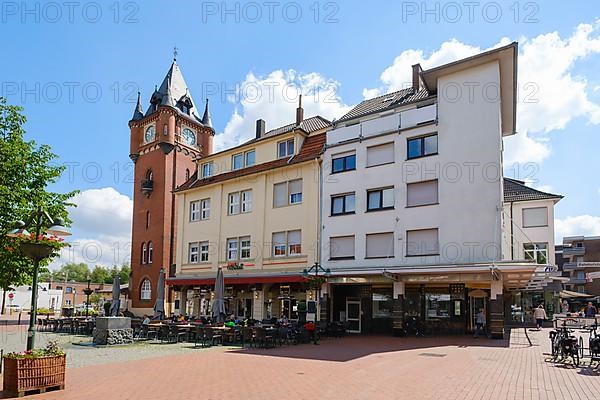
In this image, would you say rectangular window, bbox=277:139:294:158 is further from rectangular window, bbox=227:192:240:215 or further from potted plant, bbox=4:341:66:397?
potted plant, bbox=4:341:66:397

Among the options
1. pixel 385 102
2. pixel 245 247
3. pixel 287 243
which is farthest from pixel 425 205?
pixel 245 247

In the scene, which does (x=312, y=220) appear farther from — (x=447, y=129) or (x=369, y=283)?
(x=447, y=129)

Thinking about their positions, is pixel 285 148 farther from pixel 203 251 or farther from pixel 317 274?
pixel 317 274

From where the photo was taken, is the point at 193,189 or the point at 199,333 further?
the point at 193,189

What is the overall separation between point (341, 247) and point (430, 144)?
678 cm

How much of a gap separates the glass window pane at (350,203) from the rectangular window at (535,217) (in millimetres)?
15818

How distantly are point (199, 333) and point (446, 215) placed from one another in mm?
11755

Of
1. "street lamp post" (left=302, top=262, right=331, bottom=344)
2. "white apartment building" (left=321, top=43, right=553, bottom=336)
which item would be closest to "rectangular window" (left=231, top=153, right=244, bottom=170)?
"white apartment building" (left=321, top=43, right=553, bottom=336)

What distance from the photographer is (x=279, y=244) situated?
2775 cm

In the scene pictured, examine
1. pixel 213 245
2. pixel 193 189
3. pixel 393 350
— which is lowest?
pixel 393 350

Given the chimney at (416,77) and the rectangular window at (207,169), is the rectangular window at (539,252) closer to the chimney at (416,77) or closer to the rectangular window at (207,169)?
the chimney at (416,77)

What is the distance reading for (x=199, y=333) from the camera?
1838cm

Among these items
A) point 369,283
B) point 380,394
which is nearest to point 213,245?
point 369,283

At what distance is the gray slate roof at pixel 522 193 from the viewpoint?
33.9 m
